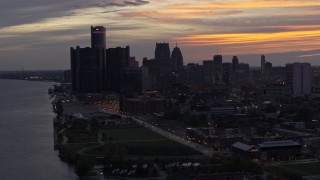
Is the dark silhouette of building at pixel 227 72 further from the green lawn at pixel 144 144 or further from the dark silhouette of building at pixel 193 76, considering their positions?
the green lawn at pixel 144 144

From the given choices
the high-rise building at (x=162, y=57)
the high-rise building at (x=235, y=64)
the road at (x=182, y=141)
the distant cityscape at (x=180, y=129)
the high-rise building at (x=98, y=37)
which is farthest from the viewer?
the high-rise building at (x=235, y=64)

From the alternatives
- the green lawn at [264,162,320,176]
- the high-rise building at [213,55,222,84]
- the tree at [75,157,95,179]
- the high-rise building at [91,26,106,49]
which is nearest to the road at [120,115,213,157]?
the green lawn at [264,162,320,176]

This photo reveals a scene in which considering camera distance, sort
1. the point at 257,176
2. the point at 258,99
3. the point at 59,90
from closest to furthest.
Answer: the point at 257,176
the point at 258,99
the point at 59,90

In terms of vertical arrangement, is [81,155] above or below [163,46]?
below

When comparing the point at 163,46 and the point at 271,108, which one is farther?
the point at 163,46

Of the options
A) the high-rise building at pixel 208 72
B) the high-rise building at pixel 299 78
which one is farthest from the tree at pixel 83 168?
the high-rise building at pixel 208 72

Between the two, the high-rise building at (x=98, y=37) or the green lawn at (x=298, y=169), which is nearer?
the green lawn at (x=298, y=169)

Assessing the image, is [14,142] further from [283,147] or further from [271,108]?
[271,108]

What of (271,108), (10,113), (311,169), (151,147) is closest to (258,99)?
(271,108)
